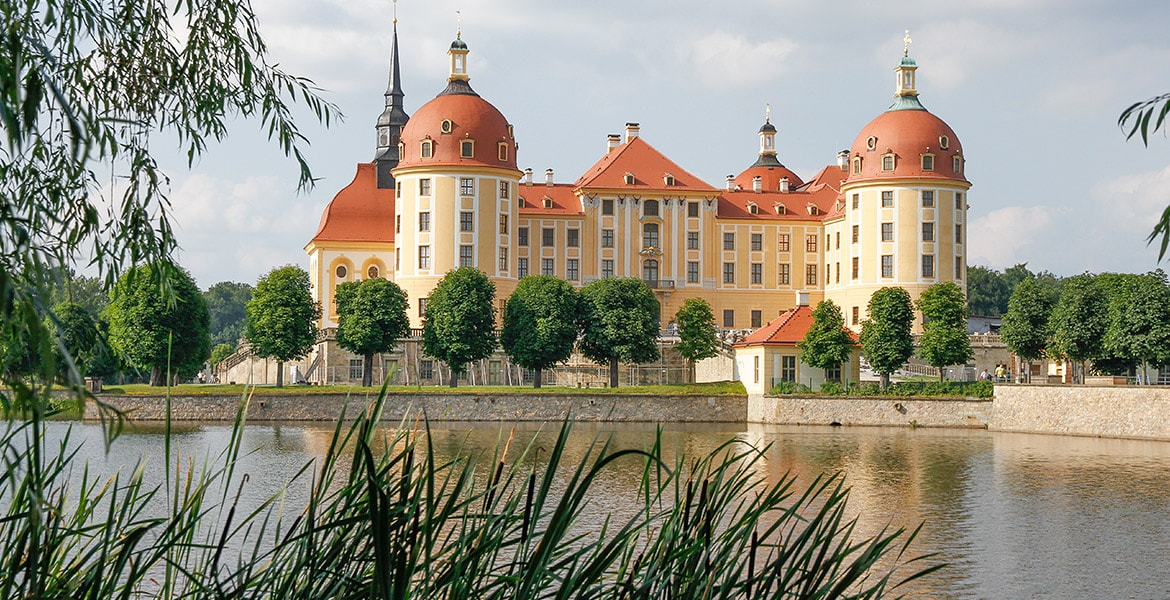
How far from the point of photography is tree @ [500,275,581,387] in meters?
52.4

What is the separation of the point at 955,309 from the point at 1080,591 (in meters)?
36.6

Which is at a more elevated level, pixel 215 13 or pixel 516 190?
pixel 516 190

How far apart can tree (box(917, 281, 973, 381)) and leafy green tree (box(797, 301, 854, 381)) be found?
10.5 ft

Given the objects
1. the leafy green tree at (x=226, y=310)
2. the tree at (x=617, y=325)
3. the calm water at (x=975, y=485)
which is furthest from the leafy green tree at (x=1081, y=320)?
the leafy green tree at (x=226, y=310)

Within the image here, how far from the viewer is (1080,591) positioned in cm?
1645

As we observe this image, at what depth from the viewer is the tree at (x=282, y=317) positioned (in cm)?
5288

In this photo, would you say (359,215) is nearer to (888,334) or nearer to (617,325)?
(617,325)

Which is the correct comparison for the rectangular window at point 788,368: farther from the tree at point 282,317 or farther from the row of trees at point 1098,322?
the tree at point 282,317

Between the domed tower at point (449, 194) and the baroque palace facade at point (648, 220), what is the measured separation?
0.06 meters

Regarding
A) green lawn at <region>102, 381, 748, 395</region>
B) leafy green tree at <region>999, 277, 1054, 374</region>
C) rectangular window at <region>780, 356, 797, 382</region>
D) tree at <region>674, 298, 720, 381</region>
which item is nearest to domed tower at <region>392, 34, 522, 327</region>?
tree at <region>674, 298, 720, 381</region>

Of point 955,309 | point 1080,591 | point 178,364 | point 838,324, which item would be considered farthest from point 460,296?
point 1080,591

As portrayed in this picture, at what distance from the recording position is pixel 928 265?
61.1m

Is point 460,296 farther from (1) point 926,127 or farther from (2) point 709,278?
(1) point 926,127

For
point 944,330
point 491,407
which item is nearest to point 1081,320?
point 944,330
